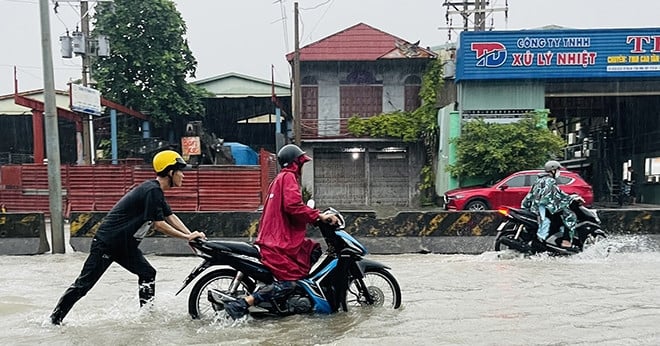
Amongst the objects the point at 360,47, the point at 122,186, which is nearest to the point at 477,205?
the point at 360,47

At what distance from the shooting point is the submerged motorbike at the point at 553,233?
9.48 metres

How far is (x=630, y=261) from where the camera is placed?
9516 mm

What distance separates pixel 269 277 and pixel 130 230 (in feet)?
4.56

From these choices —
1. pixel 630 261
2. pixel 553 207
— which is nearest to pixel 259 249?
pixel 553 207

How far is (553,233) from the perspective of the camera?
9.58 m

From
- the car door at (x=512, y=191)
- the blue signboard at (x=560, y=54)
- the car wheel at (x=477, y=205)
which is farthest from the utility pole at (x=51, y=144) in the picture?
the blue signboard at (x=560, y=54)

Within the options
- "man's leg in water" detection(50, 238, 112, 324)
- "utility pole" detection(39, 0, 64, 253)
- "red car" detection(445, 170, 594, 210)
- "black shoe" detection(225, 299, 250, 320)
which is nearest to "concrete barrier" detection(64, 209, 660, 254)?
"utility pole" detection(39, 0, 64, 253)

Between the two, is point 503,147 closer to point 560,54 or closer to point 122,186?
point 560,54

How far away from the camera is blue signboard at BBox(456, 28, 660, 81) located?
21.6m

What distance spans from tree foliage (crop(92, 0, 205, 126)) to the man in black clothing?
21355mm

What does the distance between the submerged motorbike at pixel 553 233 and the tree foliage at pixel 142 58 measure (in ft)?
65.0

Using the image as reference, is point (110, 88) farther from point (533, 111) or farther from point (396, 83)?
point (533, 111)

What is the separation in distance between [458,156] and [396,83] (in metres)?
5.42

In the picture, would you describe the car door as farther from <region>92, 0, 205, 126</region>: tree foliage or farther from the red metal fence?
<region>92, 0, 205, 126</region>: tree foliage
